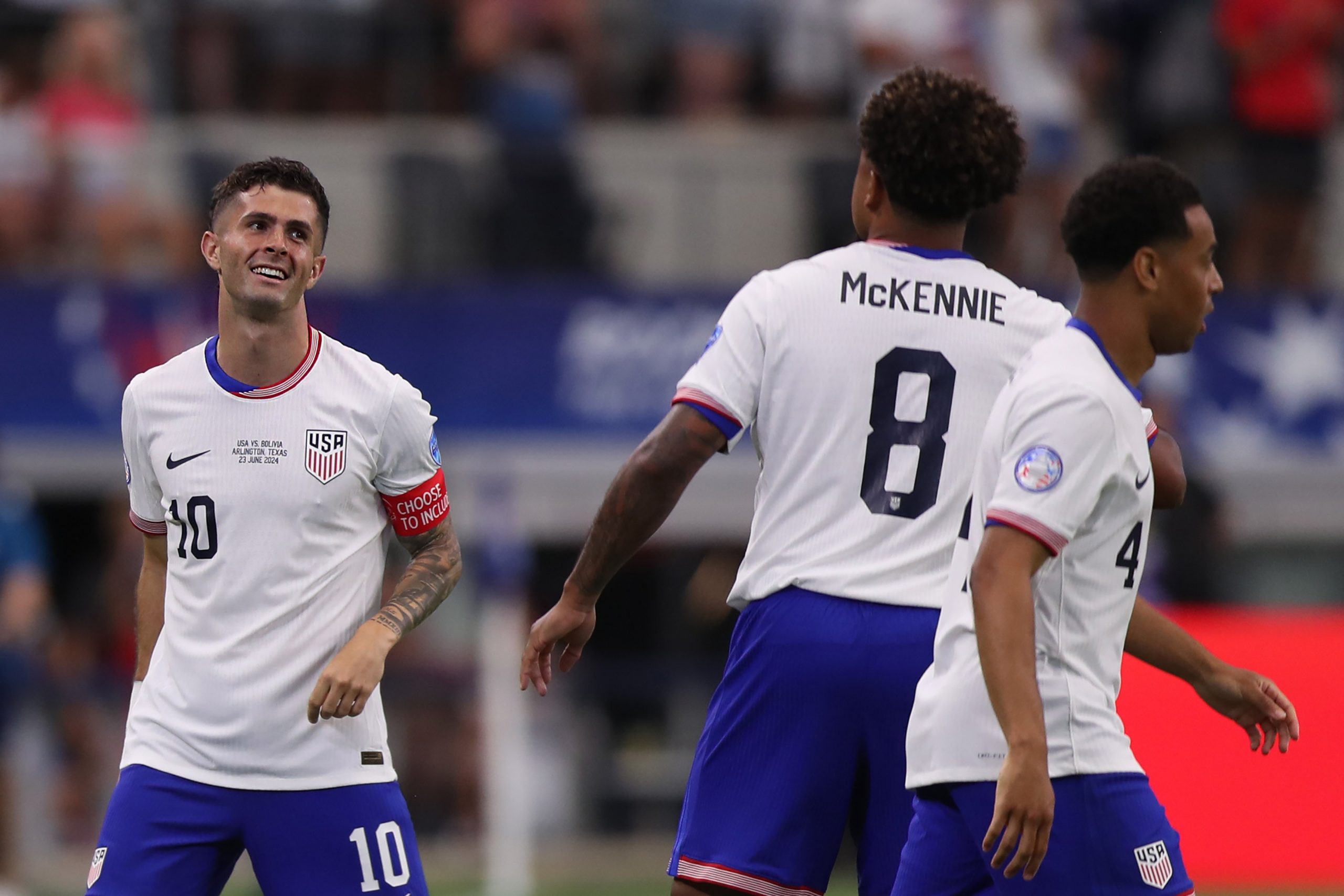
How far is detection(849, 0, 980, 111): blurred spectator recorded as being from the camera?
1397cm

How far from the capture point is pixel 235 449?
16.6ft

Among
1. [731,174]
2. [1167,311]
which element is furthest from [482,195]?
[1167,311]

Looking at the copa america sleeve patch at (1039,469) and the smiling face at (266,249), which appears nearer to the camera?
the copa america sleeve patch at (1039,469)

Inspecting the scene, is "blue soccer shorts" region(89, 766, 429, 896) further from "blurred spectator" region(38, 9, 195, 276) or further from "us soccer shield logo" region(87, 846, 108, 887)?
"blurred spectator" region(38, 9, 195, 276)

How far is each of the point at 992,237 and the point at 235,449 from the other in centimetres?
919

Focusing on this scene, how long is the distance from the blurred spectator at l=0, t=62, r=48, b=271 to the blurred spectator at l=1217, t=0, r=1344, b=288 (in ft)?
25.4

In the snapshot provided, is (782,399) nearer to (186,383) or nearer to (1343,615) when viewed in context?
(186,383)

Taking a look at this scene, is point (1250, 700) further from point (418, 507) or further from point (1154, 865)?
point (418, 507)

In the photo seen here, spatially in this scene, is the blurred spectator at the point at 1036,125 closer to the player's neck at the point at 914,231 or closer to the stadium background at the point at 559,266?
the stadium background at the point at 559,266

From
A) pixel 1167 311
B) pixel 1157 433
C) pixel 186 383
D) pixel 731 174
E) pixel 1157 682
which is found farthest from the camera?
pixel 731 174

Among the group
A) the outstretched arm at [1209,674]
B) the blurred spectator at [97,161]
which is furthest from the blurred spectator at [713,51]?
the outstretched arm at [1209,674]

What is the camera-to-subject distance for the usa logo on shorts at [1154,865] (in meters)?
4.30

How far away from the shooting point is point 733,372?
5.00m

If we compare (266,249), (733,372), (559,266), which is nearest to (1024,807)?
(733,372)
